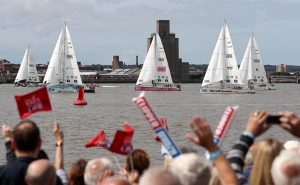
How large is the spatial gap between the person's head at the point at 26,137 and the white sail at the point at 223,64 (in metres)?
77.7

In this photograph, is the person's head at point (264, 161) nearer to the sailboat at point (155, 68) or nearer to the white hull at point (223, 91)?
the white hull at point (223, 91)

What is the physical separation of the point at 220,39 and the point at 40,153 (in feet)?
258

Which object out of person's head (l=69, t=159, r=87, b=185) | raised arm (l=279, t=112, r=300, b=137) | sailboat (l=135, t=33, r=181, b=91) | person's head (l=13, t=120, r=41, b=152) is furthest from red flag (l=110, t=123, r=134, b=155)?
sailboat (l=135, t=33, r=181, b=91)

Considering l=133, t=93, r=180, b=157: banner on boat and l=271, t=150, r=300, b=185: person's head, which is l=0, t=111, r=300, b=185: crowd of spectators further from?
l=133, t=93, r=180, b=157: banner on boat

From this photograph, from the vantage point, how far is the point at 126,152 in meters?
6.59

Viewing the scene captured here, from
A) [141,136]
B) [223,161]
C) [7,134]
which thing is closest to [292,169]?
[223,161]

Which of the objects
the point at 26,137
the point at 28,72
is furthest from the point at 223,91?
the point at 26,137

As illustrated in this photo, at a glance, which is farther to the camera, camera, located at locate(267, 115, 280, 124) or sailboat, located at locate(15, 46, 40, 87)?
sailboat, located at locate(15, 46, 40, 87)

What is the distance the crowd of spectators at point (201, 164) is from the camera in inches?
167

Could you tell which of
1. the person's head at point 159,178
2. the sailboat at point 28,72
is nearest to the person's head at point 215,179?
the person's head at point 159,178

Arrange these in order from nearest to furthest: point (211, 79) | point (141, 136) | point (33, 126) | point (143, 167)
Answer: point (33, 126) < point (143, 167) < point (141, 136) < point (211, 79)

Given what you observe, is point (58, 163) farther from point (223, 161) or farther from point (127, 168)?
point (223, 161)

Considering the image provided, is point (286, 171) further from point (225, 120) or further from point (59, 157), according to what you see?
point (59, 157)

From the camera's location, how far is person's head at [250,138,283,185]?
15.2 ft
